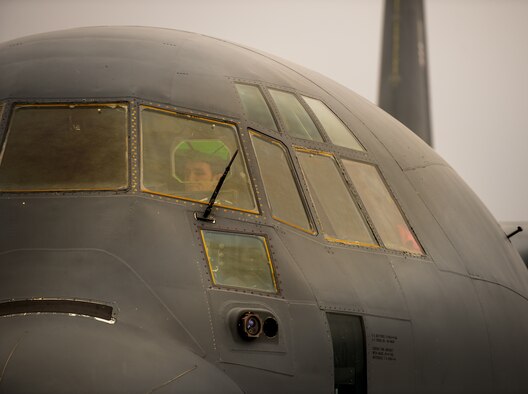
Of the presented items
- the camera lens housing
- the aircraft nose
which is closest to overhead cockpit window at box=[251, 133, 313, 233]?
the camera lens housing

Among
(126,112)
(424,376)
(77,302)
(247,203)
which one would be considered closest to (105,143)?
(126,112)

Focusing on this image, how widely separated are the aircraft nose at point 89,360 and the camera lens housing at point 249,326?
1.72 feet

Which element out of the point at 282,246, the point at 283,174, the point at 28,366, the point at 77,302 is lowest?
the point at 28,366

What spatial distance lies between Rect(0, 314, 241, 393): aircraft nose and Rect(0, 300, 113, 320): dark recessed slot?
100 millimetres

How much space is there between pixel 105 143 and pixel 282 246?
1.83 m

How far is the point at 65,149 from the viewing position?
969 centimetres

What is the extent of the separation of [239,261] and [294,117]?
2.59m

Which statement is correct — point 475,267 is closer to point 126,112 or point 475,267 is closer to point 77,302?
point 126,112

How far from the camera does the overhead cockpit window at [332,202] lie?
10.3 meters

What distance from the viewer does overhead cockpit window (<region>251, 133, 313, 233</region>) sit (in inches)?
390

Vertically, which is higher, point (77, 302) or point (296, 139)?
point (296, 139)

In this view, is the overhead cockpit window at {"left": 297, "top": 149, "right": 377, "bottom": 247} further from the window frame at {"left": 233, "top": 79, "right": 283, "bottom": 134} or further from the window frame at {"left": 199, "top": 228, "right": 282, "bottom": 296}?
the window frame at {"left": 199, "top": 228, "right": 282, "bottom": 296}

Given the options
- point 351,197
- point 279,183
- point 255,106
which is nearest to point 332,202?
point 351,197

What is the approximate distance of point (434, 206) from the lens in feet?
40.2
